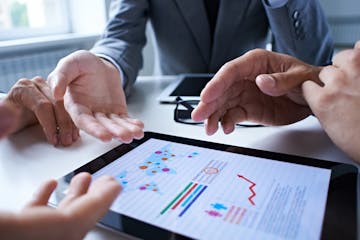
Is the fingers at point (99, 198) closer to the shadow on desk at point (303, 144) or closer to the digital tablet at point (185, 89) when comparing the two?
the shadow on desk at point (303, 144)

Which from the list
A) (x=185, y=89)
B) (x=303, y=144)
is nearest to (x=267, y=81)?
(x=303, y=144)

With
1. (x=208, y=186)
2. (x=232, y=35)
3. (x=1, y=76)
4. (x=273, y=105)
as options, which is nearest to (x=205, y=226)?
(x=208, y=186)

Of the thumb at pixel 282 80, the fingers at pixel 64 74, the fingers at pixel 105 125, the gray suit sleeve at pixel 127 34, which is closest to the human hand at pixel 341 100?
the thumb at pixel 282 80

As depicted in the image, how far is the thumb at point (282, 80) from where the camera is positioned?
41 centimetres

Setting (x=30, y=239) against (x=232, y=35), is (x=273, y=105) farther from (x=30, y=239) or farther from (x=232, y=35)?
(x=232, y=35)

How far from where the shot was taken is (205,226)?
0.26 meters

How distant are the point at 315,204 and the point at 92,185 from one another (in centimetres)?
20

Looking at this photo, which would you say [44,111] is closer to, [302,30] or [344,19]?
[302,30]

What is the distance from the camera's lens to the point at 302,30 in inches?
31.6

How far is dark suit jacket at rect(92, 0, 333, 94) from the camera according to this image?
0.80 meters

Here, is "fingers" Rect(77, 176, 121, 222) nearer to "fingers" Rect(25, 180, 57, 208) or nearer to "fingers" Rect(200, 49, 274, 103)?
"fingers" Rect(25, 180, 57, 208)

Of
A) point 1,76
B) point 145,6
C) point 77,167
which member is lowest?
point 1,76

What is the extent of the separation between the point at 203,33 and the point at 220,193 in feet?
2.56

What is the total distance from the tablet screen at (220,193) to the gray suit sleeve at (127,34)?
0.45 m
